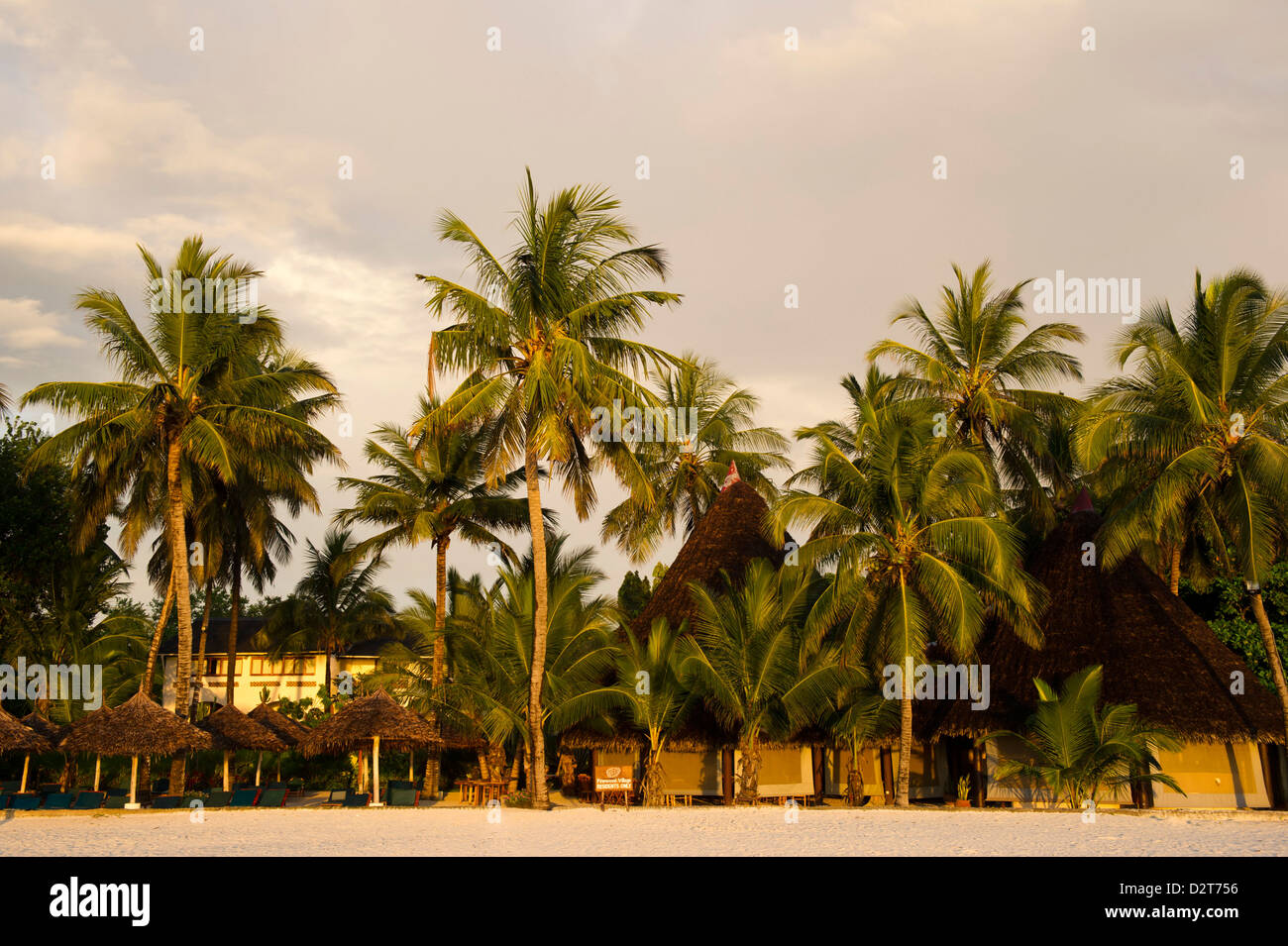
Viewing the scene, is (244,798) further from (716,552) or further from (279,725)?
(716,552)

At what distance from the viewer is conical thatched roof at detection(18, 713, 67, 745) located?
953 inches

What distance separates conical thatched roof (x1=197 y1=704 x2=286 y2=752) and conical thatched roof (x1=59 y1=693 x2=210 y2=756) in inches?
127

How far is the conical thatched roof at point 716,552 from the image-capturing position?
2577 centimetres

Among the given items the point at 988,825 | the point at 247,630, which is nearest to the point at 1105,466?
the point at 988,825

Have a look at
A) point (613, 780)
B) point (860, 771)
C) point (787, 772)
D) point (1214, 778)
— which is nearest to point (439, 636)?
point (613, 780)

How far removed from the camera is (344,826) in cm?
1675

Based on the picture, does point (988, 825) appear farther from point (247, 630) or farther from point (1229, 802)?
point (247, 630)

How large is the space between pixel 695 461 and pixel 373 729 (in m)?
13.9

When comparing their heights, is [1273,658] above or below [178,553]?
below

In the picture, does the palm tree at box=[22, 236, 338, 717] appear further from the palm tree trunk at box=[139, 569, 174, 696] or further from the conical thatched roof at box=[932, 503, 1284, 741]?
the conical thatched roof at box=[932, 503, 1284, 741]

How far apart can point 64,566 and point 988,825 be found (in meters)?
25.1

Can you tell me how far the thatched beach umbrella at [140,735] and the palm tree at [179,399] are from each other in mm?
1371

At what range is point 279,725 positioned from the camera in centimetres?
2709

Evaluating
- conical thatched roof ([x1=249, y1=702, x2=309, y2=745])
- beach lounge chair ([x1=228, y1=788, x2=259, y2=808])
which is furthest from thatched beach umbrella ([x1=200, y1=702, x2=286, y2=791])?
beach lounge chair ([x1=228, y1=788, x2=259, y2=808])
